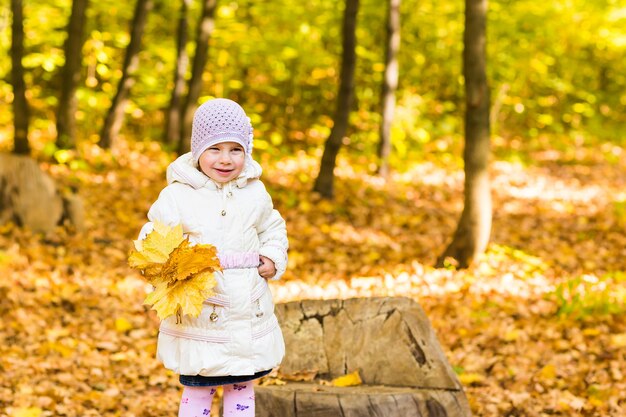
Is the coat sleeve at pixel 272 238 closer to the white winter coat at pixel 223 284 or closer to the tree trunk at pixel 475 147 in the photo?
the white winter coat at pixel 223 284

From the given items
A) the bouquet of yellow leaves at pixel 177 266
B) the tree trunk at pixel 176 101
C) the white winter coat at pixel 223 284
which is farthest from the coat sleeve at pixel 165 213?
the tree trunk at pixel 176 101

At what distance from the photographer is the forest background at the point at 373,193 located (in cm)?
567

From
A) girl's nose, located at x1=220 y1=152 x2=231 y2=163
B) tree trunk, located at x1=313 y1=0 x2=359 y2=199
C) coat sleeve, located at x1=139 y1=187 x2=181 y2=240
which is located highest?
tree trunk, located at x1=313 y1=0 x2=359 y2=199

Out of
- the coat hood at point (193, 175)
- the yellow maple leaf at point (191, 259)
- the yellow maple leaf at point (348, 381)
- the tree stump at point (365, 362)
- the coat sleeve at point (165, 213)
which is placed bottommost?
the yellow maple leaf at point (348, 381)

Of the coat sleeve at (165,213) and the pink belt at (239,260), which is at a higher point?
the coat sleeve at (165,213)

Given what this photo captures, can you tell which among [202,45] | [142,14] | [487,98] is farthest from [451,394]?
[142,14]

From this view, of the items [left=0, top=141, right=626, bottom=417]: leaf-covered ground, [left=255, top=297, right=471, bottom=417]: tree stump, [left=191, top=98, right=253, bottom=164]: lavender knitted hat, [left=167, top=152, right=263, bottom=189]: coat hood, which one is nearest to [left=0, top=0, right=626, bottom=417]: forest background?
[left=0, top=141, right=626, bottom=417]: leaf-covered ground

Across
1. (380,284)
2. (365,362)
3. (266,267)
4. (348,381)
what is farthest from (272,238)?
(380,284)

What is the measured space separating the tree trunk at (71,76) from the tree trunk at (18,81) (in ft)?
4.26

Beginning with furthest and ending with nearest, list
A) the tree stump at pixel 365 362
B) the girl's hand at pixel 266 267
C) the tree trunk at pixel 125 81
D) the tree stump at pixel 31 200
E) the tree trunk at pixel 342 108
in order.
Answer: the tree trunk at pixel 125 81, the tree trunk at pixel 342 108, the tree stump at pixel 31 200, the tree stump at pixel 365 362, the girl's hand at pixel 266 267

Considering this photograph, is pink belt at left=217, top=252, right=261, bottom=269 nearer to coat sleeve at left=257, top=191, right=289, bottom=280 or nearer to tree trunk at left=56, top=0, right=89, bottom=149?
coat sleeve at left=257, top=191, right=289, bottom=280

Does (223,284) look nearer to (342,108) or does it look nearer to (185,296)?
(185,296)

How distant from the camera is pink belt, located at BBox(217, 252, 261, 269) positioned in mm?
3061

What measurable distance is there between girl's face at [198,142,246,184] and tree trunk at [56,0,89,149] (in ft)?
29.2
